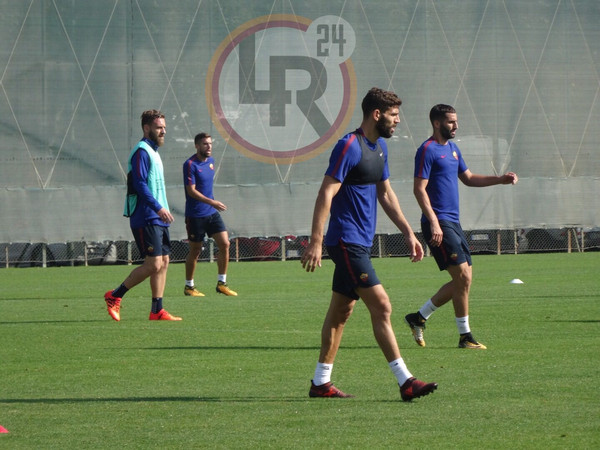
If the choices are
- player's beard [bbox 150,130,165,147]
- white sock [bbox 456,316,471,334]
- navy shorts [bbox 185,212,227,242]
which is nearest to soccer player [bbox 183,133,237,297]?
navy shorts [bbox 185,212,227,242]

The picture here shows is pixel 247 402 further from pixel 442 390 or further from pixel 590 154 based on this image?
pixel 590 154

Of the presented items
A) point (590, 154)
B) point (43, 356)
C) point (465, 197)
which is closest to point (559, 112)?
point (590, 154)

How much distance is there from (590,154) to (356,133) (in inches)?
939

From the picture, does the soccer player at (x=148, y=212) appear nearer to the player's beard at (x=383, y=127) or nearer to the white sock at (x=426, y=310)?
the white sock at (x=426, y=310)

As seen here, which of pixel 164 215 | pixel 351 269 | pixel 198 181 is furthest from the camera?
pixel 198 181

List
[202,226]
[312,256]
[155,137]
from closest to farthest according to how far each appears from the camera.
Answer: [312,256] < [155,137] < [202,226]

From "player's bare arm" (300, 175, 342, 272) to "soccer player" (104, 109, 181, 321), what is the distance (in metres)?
5.32

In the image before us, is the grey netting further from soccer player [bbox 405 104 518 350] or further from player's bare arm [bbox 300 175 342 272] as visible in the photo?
player's bare arm [bbox 300 175 342 272]

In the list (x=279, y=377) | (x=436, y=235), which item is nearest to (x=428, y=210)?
(x=436, y=235)

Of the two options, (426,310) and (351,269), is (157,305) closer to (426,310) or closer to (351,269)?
(426,310)

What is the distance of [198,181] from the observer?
16000 mm

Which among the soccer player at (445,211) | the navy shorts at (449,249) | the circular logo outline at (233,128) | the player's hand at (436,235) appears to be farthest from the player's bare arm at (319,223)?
the circular logo outline at (233,128)

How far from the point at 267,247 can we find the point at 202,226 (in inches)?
494

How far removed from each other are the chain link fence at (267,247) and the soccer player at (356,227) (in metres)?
20.9
